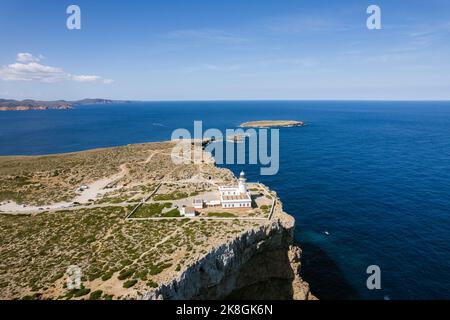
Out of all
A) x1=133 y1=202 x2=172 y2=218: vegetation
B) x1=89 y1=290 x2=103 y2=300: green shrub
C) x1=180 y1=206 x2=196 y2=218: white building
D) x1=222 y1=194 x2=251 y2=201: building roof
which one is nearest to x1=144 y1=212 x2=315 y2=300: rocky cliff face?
x1=222 y1=194 x2=251 y2=201: building roof

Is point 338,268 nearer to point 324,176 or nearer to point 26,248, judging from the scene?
point 324,176

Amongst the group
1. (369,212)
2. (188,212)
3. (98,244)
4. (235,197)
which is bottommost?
(369,212)

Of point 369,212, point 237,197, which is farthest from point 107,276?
point 369,212

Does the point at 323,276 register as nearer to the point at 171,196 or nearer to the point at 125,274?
the point at 171,196

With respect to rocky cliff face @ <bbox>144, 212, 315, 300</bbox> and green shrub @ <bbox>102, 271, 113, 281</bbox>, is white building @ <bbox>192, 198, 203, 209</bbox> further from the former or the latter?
green shrub @ <bbox>102, 271, 113, 281</bbox>

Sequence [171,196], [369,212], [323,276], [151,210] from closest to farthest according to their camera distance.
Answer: [323,276]
[151,210]
[171,196]
[369,212]
